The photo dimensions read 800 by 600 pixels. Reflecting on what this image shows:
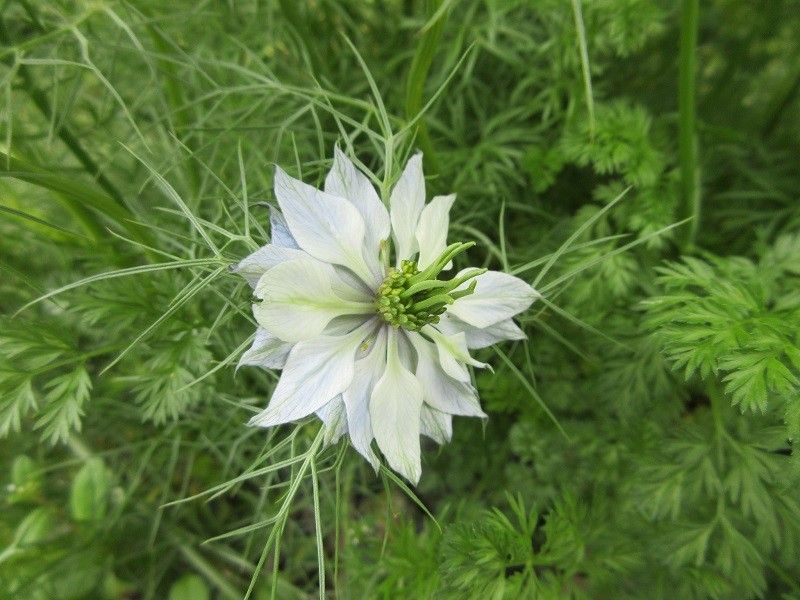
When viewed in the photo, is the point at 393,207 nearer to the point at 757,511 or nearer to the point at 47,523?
Result: the point at 757,511

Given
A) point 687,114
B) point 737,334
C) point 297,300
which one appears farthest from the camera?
point 687,114

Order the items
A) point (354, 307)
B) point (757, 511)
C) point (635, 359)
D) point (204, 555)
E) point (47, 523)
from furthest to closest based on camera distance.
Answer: point (204, 555) → point (47, 523) → point (635, 359) → point (757, 511) → point (354, 307)

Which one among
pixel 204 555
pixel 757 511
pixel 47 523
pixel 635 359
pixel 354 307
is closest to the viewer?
pixel 354 307

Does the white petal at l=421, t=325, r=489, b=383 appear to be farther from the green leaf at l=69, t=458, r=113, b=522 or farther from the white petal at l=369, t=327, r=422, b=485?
the green leaf at l=69, t=458, r=113, b=522

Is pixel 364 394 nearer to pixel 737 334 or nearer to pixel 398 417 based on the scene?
pixel 398 417

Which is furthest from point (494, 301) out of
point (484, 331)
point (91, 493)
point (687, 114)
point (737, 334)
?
point (91, 493)

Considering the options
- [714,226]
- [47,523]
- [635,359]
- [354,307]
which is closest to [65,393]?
[354,307]

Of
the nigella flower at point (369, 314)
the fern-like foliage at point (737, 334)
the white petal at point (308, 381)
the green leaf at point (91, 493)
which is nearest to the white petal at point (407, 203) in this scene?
the nigella flower at point (369, 314)
